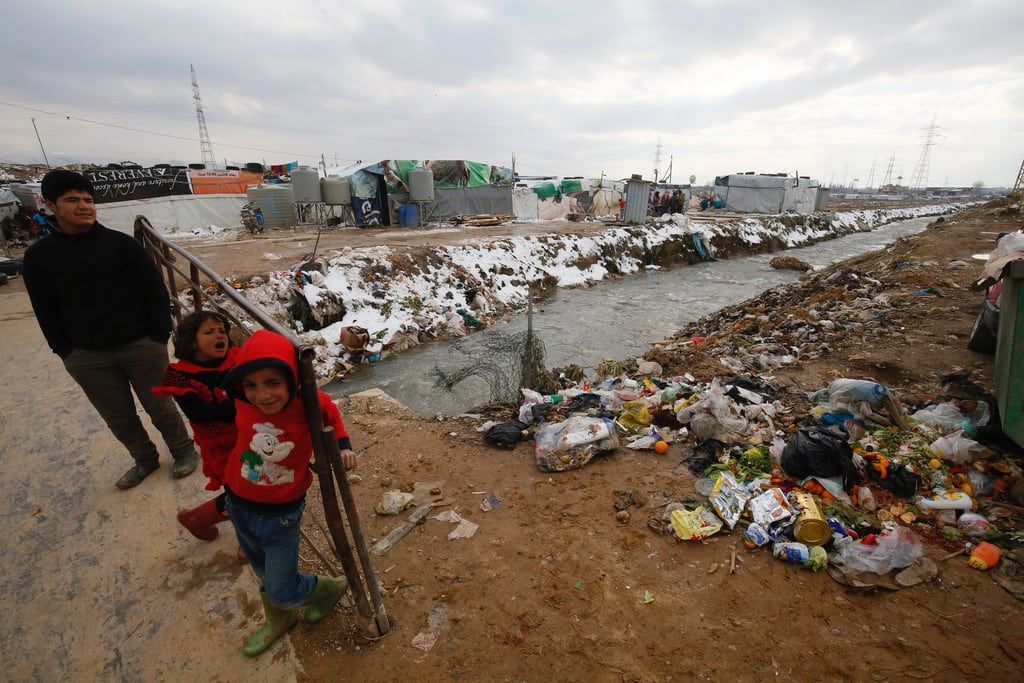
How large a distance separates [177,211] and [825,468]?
2149 centimetres

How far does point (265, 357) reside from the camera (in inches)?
55.0

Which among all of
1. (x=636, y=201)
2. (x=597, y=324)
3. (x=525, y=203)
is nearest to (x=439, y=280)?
(x=597, y=324)

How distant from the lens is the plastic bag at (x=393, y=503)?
9.60 feet

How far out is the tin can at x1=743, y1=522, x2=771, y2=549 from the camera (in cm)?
256

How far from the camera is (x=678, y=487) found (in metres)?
3.12

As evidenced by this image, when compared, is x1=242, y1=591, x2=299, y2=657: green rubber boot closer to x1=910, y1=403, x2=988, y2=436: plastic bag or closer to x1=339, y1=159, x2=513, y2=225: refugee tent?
x1=910, y1=403, x2=988, y2=436: plastic bag

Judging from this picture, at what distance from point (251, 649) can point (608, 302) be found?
10.6 metres

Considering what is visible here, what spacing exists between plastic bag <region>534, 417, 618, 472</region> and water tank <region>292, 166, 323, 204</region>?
49.8ft

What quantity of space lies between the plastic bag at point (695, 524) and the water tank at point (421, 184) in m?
16.3

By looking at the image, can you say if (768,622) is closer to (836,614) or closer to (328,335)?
(836,614)

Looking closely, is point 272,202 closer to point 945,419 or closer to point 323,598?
point 323,598

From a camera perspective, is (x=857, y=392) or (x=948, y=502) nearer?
(x=948, y=502)

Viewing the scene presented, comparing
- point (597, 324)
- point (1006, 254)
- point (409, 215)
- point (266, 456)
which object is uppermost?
point (1006, 254)

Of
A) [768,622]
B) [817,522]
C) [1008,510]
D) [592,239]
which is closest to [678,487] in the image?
[817,522]
